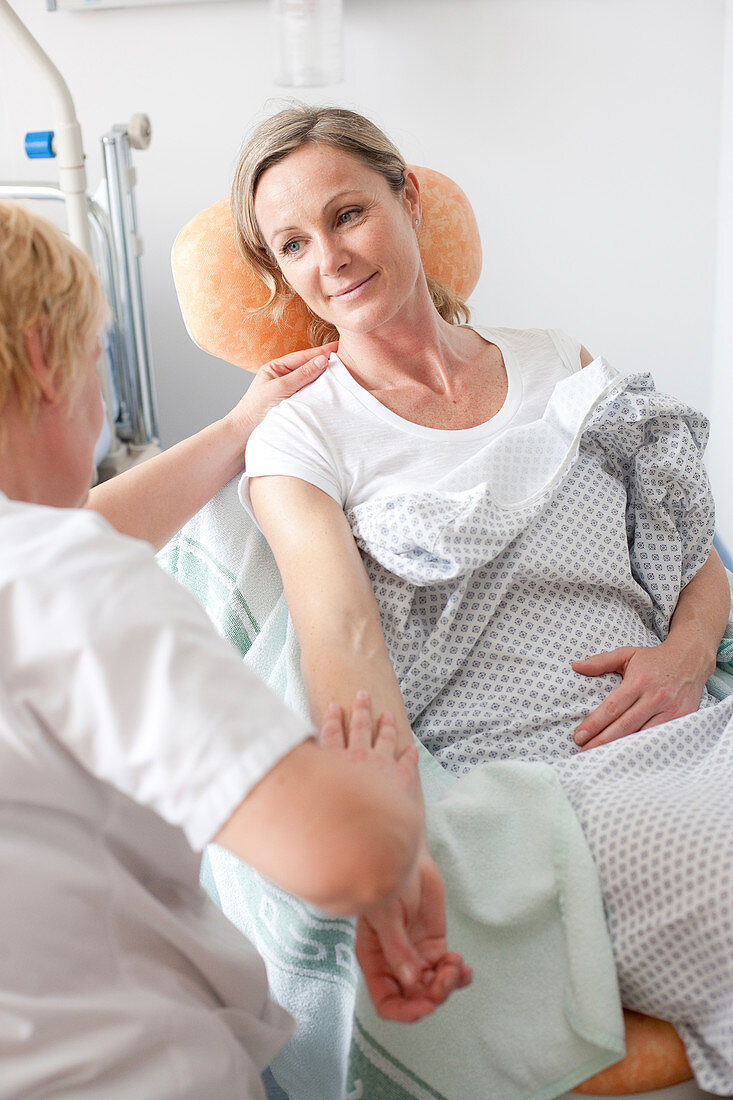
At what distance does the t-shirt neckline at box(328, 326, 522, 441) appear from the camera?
1418 mm

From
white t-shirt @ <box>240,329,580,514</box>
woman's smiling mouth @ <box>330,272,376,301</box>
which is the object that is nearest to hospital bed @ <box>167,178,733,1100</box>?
white t-shirt @ <box>240,329,580,514</box>

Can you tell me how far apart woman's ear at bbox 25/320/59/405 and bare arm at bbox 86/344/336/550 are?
1.79 ft

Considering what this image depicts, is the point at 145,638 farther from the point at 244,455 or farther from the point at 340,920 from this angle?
the point at 244,455

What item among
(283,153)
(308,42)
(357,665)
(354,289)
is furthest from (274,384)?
(308,42)

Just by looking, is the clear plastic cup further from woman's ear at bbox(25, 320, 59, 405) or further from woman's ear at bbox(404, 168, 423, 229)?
woman's ear at bbox(25, 320, 59, 405)

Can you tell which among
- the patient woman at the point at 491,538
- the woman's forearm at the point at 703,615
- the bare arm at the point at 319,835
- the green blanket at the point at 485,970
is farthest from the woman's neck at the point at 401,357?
the bare arm at the point at 319,835

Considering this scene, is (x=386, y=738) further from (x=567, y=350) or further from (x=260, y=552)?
(x=567, y=350)

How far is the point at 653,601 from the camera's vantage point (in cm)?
140

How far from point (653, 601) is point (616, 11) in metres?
1.85

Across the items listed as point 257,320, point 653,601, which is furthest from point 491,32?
point 653,601

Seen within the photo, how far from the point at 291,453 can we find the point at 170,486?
175 millimetres

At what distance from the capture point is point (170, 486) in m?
1.36

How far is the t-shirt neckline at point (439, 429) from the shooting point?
142 cm

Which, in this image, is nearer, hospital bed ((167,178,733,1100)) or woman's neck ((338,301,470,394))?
hospital bed ((167,178,733,1100))
